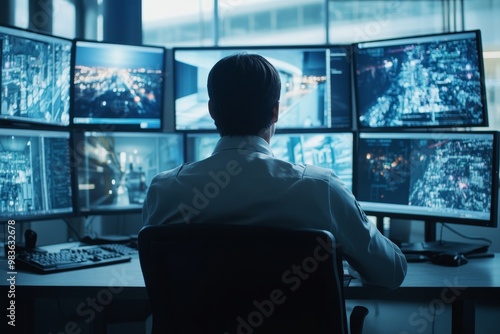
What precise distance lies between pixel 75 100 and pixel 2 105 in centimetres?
31

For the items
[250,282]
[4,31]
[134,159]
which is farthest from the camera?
[134,159]

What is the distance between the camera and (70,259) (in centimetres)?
178

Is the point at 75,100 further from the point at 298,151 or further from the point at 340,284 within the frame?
the point at 340,284

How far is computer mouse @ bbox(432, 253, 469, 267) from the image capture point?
1.76 meters

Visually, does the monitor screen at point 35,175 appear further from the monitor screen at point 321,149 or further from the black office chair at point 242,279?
the black office chair at point 242,279

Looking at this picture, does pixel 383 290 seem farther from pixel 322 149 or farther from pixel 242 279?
pixel 322 149

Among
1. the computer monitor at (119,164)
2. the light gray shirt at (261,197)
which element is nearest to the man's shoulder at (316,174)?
the light gray shirt at (261,197)

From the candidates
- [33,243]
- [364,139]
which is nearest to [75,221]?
[33,243]

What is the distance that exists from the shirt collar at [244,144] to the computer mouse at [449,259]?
894mm

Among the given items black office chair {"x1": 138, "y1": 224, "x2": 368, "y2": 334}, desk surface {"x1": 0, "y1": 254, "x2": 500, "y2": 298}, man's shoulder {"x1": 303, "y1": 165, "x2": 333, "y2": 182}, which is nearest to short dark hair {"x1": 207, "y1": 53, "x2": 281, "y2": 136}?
man's shoulder {"x1": 303, "y1": 165, "x2": 333, "y2": 182}

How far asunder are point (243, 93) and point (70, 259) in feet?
3.14

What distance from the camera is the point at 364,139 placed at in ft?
7.00

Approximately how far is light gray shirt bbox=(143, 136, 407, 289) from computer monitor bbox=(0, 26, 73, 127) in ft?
3.43

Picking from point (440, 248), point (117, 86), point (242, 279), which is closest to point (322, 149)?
point (440, 248)
